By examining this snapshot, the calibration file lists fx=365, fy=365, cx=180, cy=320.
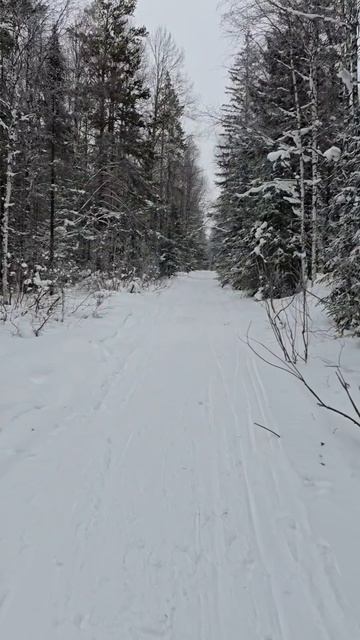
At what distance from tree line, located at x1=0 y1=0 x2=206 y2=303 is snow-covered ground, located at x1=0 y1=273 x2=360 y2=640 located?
22.0 ft

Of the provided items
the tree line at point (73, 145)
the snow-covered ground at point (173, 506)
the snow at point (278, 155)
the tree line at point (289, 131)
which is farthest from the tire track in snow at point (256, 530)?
the snow at point (278, 155)

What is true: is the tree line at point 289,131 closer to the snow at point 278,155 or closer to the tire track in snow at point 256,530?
the snow at point 278,155

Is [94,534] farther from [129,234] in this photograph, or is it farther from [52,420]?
[129,234]

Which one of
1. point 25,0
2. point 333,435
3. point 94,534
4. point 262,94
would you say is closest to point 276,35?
point 262,94

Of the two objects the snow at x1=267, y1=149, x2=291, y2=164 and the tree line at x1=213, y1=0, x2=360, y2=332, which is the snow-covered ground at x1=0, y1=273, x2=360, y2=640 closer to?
the tree line at x1=213, y1=0, x2=360, y2=332

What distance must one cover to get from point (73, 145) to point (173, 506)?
1506cm

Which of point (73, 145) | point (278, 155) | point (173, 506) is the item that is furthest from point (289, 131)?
point (173, 506)

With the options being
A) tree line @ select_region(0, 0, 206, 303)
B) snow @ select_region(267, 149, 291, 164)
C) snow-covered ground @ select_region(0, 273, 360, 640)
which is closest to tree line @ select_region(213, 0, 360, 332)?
snow @ select_region(267, 149, 291, 164)

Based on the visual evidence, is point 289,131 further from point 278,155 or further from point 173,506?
point 173,506

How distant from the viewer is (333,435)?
3.51 meters

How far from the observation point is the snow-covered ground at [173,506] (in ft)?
5.85

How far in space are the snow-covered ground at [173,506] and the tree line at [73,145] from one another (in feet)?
22.0

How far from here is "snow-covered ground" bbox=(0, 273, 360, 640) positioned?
70.2 inches

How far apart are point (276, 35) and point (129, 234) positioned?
8.31m
